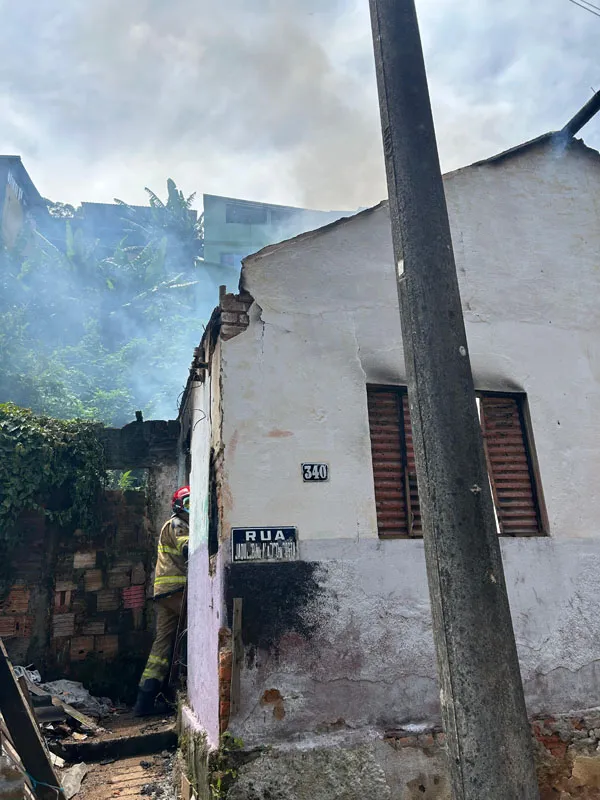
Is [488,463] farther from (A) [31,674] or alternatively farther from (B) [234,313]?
(A) [31,674]

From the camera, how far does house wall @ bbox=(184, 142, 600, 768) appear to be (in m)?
4.29

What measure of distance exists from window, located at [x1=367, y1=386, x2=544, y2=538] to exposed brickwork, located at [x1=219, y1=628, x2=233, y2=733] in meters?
1.48

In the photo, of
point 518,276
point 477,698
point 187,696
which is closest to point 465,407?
point 477,698

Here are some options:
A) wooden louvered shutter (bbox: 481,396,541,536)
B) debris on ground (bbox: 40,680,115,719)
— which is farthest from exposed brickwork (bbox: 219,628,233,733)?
debris on ground (bbox: 40,680,115,719)

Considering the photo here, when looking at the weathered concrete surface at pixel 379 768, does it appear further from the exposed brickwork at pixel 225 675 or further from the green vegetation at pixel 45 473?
the green vegetation at pixel 45 473

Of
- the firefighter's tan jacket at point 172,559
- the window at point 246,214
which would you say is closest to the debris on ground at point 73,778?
the firefighter's tan jacket at point 172,559

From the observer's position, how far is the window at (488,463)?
16.2 feet

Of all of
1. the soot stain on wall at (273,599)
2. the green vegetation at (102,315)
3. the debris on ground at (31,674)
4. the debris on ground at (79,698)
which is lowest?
the debris on ground at (79,698)

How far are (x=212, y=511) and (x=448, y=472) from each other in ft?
8.78

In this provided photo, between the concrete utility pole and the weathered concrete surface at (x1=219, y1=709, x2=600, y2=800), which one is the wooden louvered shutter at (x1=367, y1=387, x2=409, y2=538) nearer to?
the weathered concrete surface at (x1=219, y1=709, x2=600, y2=800)

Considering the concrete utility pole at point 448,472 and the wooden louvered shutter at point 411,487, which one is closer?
the concrete utility pole at point 448,472

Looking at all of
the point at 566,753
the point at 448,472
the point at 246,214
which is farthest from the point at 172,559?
the point at 246,214

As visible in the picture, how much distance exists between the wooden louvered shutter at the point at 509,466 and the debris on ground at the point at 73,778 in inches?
170

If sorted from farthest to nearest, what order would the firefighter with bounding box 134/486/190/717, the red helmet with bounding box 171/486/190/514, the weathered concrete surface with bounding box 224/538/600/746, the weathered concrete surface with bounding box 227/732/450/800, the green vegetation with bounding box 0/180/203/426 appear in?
the green vegetation with bounding box 0/180/203/426 → the red helmet with bounding box 171/486/190/514 → the firefighter with bounding box 134/486/190/717 → the weathered concrete surface with bounding box 224/538/600/746 → the weathered concrete surface with bounding box 227/732/450/800
